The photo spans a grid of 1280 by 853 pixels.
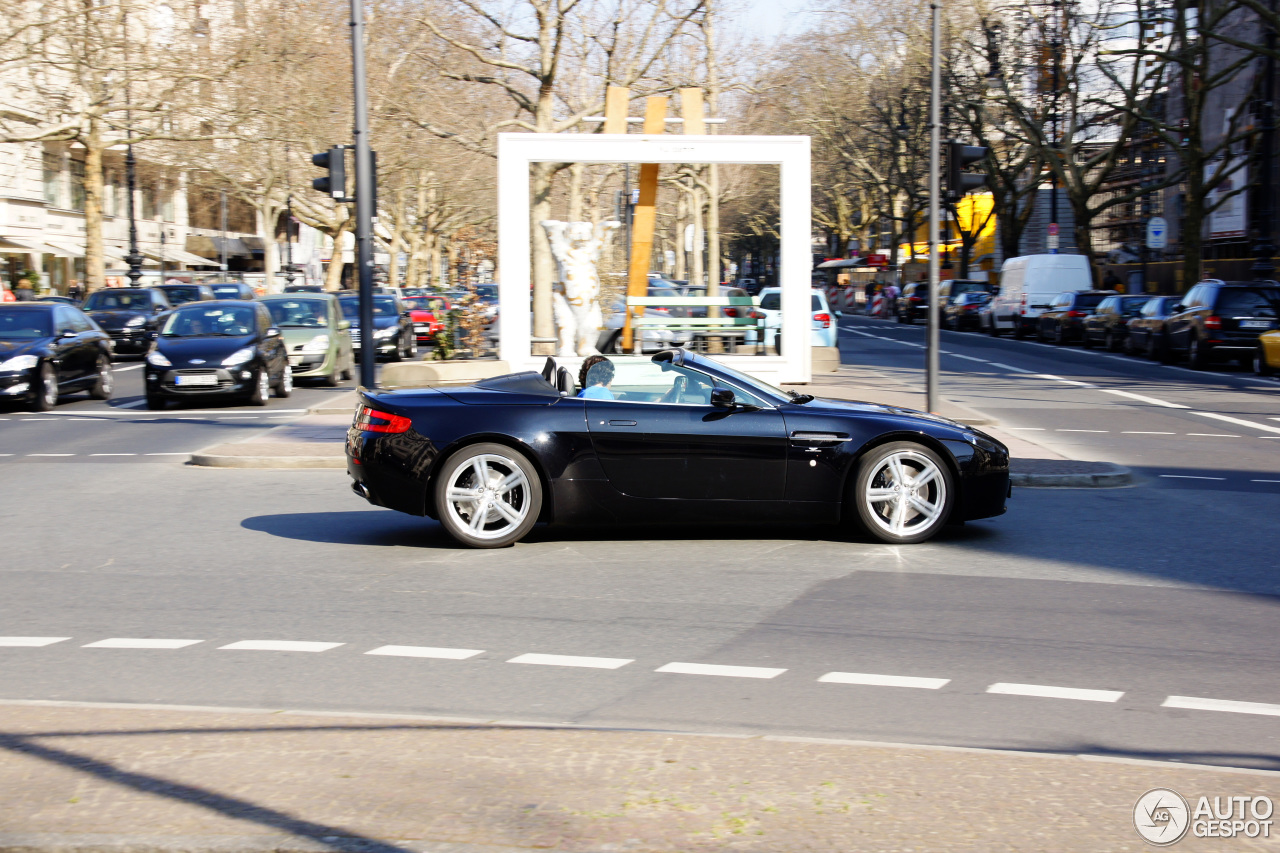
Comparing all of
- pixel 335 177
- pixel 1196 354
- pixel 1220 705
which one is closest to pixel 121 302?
pixel 335 177

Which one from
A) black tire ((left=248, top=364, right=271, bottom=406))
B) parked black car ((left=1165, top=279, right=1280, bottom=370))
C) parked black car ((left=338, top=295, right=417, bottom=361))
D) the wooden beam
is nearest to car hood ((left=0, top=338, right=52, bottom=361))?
black tire ((left=248, top=364, right=271, bottom=406))

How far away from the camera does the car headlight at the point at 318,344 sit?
23.6 metres

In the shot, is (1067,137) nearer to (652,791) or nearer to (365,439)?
(365,439)

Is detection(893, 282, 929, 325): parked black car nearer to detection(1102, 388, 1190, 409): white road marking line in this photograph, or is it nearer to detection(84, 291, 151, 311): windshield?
detection(84, 291, 151, 311): windshield

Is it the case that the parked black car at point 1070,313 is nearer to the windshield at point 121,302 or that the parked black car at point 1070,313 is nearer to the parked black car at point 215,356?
the parked black car at point 215,356

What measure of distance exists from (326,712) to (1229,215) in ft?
171

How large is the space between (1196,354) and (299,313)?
17384 millimetres

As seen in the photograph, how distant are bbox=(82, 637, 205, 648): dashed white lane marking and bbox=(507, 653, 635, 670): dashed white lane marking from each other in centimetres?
160

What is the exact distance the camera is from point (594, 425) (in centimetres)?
882

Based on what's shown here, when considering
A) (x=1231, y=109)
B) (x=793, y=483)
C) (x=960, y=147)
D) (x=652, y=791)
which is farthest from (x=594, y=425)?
(x=1231, y=109)

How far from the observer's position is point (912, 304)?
5688 centimetres

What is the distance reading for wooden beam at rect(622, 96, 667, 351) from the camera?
1928 centimetres

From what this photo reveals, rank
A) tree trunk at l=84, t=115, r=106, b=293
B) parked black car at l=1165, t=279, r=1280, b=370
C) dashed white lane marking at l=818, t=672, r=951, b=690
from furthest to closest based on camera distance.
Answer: tree trunk at l=84, t=115, r=106, b=293 → parked black car at l=1165, t=279, r=1280, b=370 → dashed white lane marking at l=818, t=672, r=951, b=690

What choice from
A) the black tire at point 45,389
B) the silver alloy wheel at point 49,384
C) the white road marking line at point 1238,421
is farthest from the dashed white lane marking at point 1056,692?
the silver alloy wheel at point 49,384
